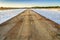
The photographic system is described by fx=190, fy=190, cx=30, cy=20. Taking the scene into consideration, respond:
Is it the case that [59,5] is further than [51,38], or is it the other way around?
[59,5]

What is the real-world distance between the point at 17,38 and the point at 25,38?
342 mm

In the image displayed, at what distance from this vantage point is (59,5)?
Result: 7119 cm

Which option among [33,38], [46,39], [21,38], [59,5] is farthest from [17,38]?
[59,5]

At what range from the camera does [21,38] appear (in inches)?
319

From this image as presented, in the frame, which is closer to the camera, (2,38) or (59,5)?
(2,38)

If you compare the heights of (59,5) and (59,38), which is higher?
(59,38)

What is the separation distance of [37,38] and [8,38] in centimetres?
125

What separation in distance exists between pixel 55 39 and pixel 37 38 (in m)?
0.76

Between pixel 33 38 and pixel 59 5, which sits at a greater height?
pixel 33 38

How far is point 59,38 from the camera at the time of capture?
8.11 meters

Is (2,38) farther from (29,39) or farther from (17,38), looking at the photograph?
(29,39)

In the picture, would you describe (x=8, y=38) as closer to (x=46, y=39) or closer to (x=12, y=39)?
(x=12, y=39)

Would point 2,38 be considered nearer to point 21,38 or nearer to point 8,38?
point 8,38

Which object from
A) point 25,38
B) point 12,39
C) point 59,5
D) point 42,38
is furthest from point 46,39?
point 59,5
